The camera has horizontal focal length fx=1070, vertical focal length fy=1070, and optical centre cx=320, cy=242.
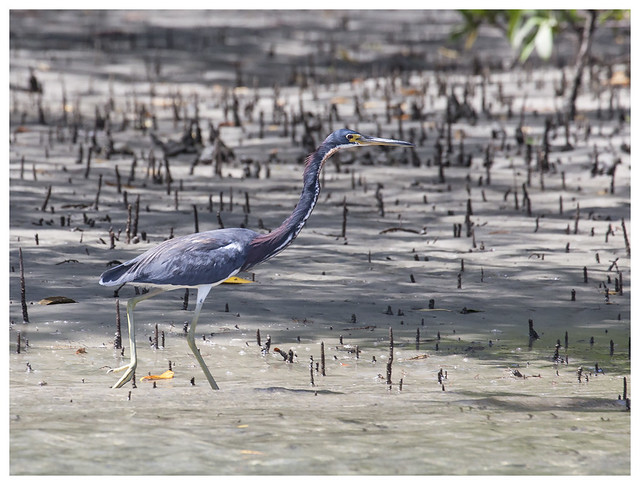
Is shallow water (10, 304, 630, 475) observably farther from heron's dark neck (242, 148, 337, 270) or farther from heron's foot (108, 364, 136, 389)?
heron's dark neck (242, 148, 337, 270)

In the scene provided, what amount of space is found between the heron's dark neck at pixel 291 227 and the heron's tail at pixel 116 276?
52 cm

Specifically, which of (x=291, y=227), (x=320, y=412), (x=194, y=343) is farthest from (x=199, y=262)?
(x=320, y=412)

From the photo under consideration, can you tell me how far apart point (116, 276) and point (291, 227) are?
81 centimetres

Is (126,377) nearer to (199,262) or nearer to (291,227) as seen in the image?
(199,262)

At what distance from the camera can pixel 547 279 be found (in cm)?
666

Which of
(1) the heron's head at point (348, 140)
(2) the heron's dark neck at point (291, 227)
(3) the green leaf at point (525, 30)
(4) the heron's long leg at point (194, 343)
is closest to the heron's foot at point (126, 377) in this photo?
(4) the heron's long leg at point (194, 343)

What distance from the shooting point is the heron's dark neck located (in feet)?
15.6

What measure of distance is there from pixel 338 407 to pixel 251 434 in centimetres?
53

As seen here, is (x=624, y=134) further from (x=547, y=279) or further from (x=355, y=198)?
(x=547, y=279)

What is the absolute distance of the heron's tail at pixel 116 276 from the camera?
4.65 m

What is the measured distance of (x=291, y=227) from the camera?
15.9ft

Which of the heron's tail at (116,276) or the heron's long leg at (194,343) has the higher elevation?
the heron's tail at (116,276)

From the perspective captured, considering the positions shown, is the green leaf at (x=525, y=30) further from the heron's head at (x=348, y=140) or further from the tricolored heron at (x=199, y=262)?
the tricolored heron at (x=199, y=262)
